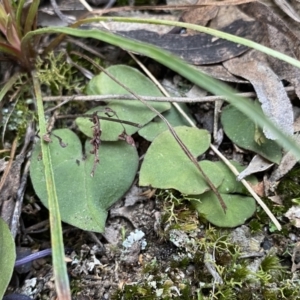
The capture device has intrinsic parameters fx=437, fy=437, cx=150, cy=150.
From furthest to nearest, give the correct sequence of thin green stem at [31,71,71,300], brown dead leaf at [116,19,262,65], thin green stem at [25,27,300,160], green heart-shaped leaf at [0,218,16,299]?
brown dead leaf at [116,19,262,65] → green heart-shaped leaf at [0,218,16,299] → thin green stem at [31,71,71,300] → thin green stem at [25,27,300,160]

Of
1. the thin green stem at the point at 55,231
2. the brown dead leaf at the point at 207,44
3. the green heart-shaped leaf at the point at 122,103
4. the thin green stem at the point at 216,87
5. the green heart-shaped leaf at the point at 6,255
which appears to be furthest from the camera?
the brown dead leaf at the point at 207,44

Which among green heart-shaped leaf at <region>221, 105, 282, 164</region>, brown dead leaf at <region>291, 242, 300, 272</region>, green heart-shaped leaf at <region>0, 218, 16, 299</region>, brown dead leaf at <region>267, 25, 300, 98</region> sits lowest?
green heart-shaped leaf at <region>0, 218, 16, 299</region>

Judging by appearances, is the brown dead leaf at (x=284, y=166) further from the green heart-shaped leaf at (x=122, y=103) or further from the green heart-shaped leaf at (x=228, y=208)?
the green heart-shaped leaf at (x=122, y=103)

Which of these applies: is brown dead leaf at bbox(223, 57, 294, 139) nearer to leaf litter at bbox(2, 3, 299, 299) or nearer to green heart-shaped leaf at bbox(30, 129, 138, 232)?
leaf litter at bbox(2, 3, 299, 299)

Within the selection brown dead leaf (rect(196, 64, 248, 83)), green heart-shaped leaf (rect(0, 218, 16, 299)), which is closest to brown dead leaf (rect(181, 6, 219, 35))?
brown dead leaf (rect(196, 64, 248, 83))

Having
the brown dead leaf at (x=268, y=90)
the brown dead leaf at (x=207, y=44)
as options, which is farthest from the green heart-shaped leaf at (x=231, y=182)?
the brown dead leaf at (x=207, y=44)

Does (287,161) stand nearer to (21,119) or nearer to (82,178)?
(82,178)

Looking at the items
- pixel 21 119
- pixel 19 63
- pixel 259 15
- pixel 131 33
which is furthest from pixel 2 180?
pixel 259 15
